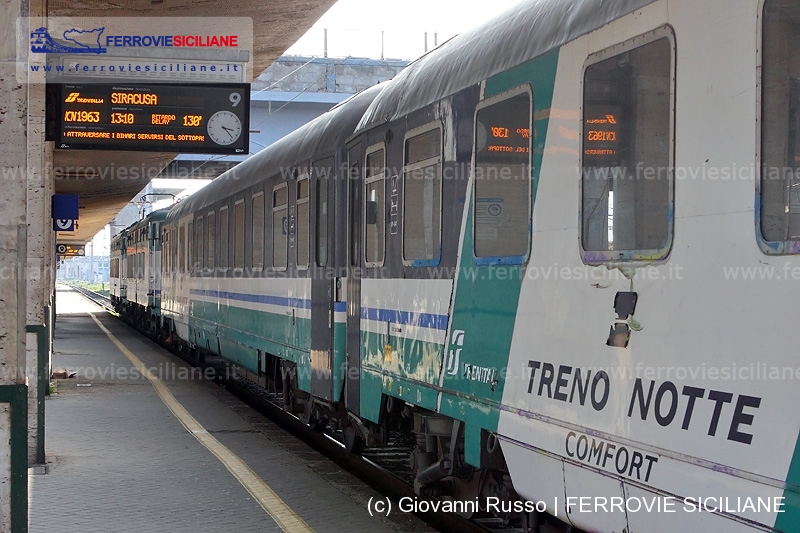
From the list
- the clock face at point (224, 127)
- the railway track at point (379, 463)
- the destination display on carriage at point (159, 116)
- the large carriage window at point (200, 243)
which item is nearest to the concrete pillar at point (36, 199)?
the destination display on carriage at point (159, 116)

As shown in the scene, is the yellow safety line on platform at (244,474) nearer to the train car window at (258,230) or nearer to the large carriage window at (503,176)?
the train car window at (258,230)

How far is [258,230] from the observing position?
13219 mm

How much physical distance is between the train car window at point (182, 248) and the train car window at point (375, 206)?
12567 millimetres

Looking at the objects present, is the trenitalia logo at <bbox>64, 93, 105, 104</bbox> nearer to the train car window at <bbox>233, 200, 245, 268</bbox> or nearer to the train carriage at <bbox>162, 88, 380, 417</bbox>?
the train carriage at <bbox>162, 88, 380, 417</bbox>

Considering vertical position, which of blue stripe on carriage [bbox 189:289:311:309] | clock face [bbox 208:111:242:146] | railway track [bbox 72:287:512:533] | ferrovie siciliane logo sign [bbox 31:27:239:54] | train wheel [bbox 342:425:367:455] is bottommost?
railway track [bbox 72:287:512:533]

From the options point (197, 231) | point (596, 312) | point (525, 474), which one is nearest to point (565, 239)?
point (596, 312)

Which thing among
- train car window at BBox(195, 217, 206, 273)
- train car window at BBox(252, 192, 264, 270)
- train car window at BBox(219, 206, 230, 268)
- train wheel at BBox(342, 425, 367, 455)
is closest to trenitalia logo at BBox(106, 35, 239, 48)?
train car window at BBox(252, 192, 264, 270)

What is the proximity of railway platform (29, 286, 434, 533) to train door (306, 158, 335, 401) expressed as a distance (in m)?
0.89

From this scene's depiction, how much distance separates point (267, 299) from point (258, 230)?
1.06 metres

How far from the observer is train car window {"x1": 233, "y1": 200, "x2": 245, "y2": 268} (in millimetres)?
14469

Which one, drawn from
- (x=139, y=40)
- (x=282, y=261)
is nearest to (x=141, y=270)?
(x=139, y=40)

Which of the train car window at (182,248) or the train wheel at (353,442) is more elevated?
the train car window at (182,248)

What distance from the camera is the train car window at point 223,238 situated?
15.6 metres

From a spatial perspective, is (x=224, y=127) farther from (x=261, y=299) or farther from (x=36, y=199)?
(x=36, y=199)
